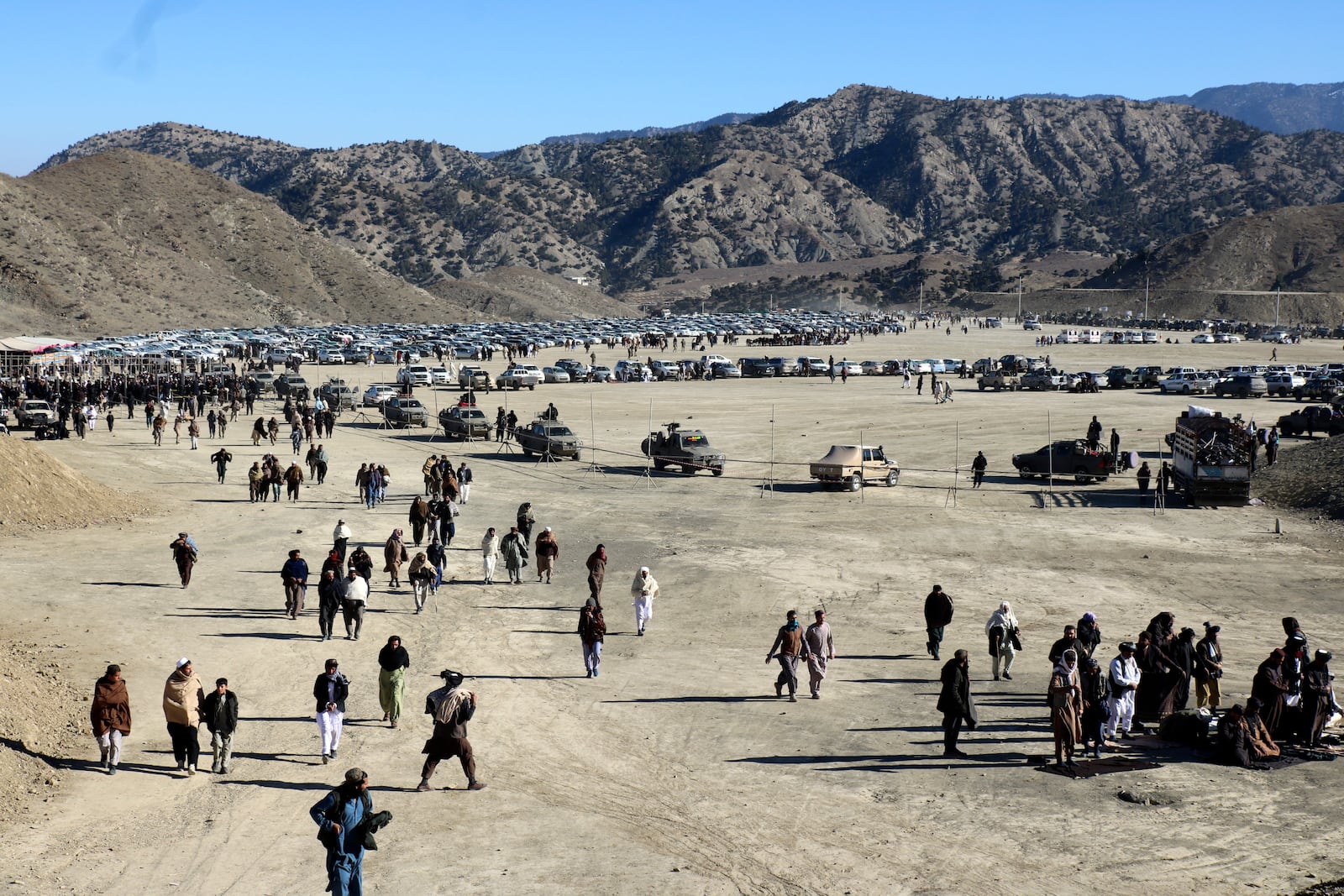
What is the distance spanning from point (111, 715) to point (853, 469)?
26169 millimetres

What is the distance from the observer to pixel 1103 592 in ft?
80.0

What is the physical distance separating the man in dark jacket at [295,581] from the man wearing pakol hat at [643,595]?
5505 mm

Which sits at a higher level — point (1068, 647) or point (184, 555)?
point (184, 555)

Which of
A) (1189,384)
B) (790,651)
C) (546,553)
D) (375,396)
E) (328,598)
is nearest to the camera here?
(790,651)

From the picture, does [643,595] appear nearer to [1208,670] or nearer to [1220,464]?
[1208,670]

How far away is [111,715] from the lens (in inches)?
563

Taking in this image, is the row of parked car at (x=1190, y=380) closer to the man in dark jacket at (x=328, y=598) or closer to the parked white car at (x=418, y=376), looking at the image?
the parked white car at (x=418, y=376)

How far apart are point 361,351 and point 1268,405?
65.3 m

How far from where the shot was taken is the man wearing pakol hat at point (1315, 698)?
48.8 ft

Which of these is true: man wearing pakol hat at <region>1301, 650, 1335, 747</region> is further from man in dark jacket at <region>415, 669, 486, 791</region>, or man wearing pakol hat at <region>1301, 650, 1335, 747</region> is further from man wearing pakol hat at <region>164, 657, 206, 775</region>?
man wearing pakol hat at <region>164, 657, 206, 775</region>

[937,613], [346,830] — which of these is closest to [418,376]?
[937,613]

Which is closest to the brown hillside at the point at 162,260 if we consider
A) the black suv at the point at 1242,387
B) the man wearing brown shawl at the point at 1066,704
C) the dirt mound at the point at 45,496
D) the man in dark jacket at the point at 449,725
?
the dirt mound at the point at 45,496

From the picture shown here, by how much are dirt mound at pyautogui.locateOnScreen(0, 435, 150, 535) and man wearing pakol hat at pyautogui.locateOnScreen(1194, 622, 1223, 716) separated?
2470cm

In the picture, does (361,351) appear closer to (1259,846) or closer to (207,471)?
(207,471)
